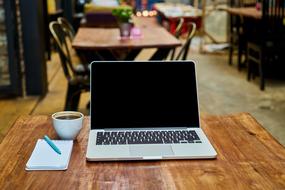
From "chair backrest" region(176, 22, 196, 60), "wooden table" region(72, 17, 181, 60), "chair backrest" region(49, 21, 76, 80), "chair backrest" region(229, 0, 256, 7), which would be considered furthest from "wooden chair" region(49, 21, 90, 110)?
"chair backrest" region(229, 0, 256, 7)

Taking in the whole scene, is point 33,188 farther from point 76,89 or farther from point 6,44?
point 6,44

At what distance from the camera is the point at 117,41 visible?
3.48m

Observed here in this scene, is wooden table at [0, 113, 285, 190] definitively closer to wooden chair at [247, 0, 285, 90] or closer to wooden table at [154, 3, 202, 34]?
wooden chair at [247, 0, 285, 90]


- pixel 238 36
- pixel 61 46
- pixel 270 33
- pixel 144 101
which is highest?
pixel 144 101

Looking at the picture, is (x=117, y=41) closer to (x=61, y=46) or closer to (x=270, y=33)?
(x=61, y=46)

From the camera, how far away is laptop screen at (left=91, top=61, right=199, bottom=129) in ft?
4.51

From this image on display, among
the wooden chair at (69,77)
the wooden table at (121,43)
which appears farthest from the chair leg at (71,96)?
the wooden table at (121,43)

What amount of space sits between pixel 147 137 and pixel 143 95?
143mm

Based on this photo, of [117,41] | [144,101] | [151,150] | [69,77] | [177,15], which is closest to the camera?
[151,150]

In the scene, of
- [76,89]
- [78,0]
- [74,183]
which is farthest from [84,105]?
[78,0]

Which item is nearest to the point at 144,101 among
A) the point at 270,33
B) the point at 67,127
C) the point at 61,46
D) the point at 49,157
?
the point at 67,127

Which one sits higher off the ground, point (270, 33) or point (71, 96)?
point (270, 33)

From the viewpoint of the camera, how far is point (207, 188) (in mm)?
1031

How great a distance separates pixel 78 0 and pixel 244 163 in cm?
799
